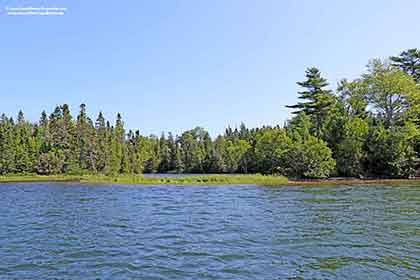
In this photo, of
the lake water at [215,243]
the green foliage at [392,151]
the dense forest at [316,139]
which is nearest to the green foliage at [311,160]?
the dense forest at [316,139]

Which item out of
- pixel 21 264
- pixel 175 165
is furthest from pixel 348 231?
pixel 175 165

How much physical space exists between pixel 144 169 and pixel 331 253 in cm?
13427

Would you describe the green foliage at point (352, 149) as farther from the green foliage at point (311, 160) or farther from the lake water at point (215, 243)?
the lake water at point (215, 243)

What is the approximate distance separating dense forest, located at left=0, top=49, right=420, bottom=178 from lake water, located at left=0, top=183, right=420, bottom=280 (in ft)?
121

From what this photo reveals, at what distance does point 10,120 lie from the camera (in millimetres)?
115938

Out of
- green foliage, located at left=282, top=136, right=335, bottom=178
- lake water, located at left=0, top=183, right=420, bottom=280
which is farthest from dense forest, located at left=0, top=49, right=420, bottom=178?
lake water, located at left=0, top=183, right=420, bottom=280

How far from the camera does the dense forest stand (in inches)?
2516

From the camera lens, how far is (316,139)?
211 feet

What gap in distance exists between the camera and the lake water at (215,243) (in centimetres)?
1244

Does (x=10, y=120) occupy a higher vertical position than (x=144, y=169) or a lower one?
higher

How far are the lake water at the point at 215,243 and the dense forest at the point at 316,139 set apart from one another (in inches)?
1448

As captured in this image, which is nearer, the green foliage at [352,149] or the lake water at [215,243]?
the lake water at [215,243]

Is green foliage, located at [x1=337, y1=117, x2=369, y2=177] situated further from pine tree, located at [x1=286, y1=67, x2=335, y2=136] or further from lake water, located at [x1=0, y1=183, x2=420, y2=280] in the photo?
lake water, located at [x1=0, y1=183, x2=420, y2=280]

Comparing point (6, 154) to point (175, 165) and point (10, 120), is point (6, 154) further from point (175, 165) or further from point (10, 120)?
point (175, 165)
